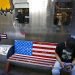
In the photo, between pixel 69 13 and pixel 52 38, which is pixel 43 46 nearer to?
pixel 52 38

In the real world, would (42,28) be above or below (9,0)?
below

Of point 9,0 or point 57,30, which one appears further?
point 9,0

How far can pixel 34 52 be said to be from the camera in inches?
256

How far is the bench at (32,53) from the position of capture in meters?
6.13

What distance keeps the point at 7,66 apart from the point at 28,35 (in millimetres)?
1078

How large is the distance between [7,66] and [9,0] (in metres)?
1.93

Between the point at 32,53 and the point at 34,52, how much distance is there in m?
0.08

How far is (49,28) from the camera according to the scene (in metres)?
6.28

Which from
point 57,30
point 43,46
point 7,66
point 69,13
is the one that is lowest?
point 7,66

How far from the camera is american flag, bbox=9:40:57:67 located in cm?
620

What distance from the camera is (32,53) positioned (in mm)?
6535

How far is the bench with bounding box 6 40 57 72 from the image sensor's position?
20.1 ft

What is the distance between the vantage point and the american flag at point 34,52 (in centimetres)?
620

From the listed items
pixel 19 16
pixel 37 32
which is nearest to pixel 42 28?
pixel 37 32
